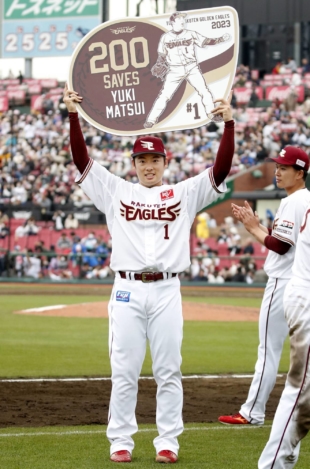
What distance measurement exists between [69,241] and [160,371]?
19.3 meters

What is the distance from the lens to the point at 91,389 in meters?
8.05

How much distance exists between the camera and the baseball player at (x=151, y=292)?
5145 mm

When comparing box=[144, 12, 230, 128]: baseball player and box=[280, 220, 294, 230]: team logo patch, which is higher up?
box=[144, 12, 230, 128]: baseball player

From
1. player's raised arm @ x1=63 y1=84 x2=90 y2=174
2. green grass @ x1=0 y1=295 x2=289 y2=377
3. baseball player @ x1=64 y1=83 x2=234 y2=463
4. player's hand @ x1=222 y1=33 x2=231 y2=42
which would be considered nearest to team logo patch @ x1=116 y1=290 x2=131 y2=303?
baseball player @ x1=64 y1=83 x2=234 y2=463

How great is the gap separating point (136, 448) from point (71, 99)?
230 cm

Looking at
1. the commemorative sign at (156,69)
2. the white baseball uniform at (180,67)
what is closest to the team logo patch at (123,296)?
the commemorative sign at (156,69)

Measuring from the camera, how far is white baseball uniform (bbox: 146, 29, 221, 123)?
5.52 metres

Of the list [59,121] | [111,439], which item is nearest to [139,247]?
[111,439]

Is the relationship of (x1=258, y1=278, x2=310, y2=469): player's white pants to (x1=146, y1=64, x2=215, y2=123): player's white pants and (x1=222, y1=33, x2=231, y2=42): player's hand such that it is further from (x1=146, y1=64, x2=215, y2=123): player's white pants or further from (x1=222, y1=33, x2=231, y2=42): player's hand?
(x1=222, y1=33, x2=231, y2=42): player's hand

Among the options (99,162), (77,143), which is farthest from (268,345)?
(99,162)

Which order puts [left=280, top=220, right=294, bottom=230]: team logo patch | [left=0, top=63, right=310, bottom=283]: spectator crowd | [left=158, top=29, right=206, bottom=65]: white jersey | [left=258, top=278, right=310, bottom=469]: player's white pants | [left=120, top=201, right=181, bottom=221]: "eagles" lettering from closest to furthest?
[left=258, top=278, right=310, bottom=469]: player's white pants
[left=120, top=201, right=181, bottom=221]: "eagles" lettering
[left=158, top=29, right=206, bottom=65]: white jersey
[left=280, top=220, right=294, bottom=230]: team logo patch
[left=0, top=63, right=310, bottom=283]: spectator crowd

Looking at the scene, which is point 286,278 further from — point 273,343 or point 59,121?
point 59,121

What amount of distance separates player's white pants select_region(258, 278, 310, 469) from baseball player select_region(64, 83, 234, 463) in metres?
1.00

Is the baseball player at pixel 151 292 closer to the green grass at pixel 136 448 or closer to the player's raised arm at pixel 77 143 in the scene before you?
the player's raised arm at pixel 77 143
